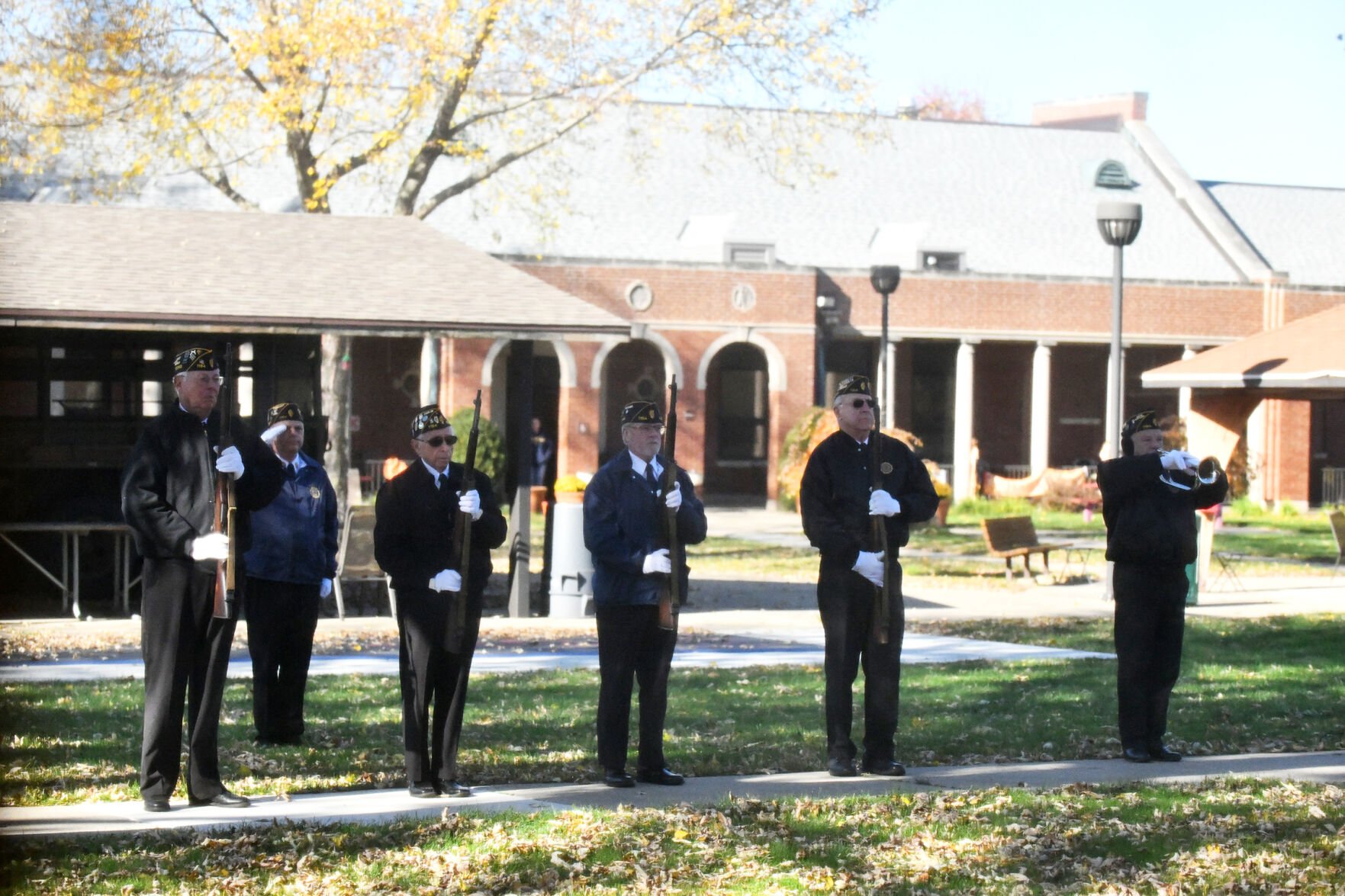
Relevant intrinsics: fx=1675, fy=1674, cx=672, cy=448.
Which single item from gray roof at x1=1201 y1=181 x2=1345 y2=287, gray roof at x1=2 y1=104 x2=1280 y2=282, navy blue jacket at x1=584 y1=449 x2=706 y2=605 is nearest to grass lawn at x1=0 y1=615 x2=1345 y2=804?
navy blue jacket at x1=584 y1=449 x2=706 y2=605

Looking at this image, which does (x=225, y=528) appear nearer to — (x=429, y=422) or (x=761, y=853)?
(x=429, y=422)

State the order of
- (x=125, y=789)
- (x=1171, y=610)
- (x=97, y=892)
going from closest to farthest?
1. (x=97, y=892)
2. (x=125, y=789)
3. (x=1171, y=610)

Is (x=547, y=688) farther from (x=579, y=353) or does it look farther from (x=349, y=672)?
(x=579, y=353)

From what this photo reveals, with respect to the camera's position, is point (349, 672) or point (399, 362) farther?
point (399, 362)

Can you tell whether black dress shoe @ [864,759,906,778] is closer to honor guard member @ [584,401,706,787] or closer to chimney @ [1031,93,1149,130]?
honor guard member @ [584,401,706,787]

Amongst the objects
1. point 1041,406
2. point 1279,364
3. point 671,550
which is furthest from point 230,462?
point 1041,406

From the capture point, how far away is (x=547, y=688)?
11773mm

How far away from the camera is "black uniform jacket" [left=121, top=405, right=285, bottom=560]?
7.22m

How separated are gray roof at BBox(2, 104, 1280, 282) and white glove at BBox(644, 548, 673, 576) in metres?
27.0

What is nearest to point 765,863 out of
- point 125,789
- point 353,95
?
point 125,789

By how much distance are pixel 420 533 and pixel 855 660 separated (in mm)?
2367

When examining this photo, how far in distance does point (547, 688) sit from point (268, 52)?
14.6m

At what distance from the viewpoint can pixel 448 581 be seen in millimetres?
7680

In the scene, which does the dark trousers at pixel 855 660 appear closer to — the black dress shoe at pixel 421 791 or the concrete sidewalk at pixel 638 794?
the concrete sidewalk at pixel 638 794
